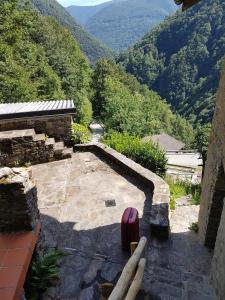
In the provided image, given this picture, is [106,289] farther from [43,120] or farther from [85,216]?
[43,120]

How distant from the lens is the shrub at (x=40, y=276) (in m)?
4.40

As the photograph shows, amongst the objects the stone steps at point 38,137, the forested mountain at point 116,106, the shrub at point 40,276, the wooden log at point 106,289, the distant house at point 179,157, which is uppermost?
the wooden log at point 106,289

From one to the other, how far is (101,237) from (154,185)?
6.23ft

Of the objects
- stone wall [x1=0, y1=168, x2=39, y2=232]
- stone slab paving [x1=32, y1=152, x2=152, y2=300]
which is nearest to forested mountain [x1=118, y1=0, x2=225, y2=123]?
stone slab paving [x1=32, y1=152, x2=152, y2=300]

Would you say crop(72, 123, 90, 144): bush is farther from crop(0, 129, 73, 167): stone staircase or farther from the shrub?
the shrub

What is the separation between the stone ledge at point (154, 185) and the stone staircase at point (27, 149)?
933 mm

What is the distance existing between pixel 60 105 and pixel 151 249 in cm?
571

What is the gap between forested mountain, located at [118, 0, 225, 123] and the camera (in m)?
122

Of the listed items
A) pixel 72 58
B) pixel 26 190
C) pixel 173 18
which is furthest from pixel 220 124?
pixel 173 18

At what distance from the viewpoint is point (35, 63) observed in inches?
1264

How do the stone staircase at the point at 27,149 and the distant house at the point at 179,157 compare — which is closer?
the stone staircase at the point at 27,149

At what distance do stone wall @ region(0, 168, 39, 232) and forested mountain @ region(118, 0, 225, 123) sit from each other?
363ft

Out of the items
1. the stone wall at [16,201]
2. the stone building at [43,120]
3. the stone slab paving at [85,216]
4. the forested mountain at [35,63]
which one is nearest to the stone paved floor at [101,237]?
the stone slab paving at [85,216]

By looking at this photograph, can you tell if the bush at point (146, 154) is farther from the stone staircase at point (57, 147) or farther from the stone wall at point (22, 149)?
the stone wall at point (22, 149)
